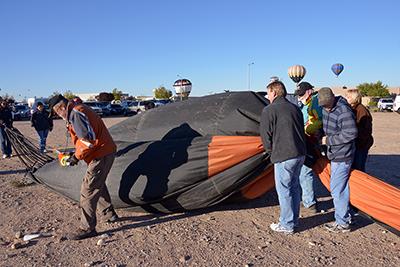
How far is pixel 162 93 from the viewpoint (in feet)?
287

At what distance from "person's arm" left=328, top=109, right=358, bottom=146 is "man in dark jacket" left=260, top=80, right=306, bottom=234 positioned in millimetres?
444

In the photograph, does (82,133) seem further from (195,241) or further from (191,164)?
(195,241)


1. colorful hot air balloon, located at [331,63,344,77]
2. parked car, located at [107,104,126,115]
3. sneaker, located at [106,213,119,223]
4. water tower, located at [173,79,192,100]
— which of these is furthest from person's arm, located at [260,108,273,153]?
parked car, located at [107,104,126,115]

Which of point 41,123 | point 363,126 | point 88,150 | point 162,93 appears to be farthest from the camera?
point 162,93

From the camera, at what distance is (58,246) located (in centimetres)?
421

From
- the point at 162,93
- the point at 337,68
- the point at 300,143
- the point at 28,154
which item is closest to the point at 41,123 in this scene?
the point at 28,154

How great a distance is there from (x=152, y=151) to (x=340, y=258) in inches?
103

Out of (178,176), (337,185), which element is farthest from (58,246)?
(337,185)

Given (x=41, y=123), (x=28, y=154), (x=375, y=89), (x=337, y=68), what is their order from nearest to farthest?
(x=28, y=154)
(x=41, y=123)
(x=337, y=68)
(x=375, y=89)

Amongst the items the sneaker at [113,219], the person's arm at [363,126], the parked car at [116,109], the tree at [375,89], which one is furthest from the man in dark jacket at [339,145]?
the tree at [375,89]

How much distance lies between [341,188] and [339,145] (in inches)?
20.9

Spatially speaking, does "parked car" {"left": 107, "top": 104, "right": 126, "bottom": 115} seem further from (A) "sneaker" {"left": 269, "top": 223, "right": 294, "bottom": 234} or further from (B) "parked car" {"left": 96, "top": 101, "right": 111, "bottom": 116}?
(A) "sneaker" {"left": 269, "top": 223, "right": 294, "bottom": 234}

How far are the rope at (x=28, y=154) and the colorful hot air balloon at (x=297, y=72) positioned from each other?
6.74m

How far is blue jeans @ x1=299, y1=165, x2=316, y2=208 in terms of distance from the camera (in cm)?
520
